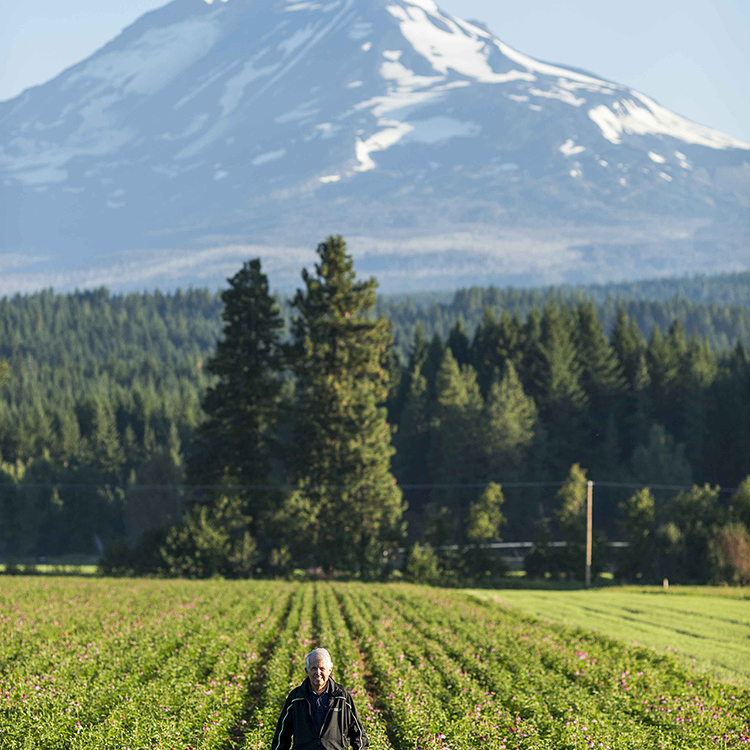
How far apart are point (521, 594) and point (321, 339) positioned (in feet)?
78.2

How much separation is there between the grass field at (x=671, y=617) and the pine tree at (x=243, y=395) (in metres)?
20.9

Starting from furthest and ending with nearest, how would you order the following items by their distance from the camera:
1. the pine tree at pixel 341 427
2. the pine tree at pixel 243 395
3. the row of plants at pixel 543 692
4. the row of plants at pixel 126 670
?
1. the pine tree at pixel 341 427
2. the pine tree at pixel 243 395
3. the row of plants at pixel 543 692
4. the row of plants at pixel 126 670

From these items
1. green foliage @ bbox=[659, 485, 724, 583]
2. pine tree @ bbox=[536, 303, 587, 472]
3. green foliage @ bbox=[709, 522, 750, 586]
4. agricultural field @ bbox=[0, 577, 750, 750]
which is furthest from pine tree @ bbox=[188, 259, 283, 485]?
pine tree @ bbox=[536, 303, 587, 472]

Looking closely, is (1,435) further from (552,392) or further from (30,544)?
(552,392)

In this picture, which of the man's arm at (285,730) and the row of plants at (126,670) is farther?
the row of plants at (126,670)

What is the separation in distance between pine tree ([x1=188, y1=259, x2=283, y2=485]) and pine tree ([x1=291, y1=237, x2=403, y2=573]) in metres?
2.26

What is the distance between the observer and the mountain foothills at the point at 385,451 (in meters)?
69.0

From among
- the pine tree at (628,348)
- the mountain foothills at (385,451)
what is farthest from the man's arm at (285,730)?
the pine tree at (628,348)

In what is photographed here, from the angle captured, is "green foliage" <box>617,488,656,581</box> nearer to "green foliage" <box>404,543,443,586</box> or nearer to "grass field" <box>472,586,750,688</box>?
"grass field" <box>472,586,750,688</box>

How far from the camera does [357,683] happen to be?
21.8m

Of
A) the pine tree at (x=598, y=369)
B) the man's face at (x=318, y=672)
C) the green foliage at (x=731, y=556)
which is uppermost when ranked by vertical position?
the pine tree at (x=598, y=369)

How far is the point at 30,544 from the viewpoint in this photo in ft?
408

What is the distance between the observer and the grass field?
29500mm

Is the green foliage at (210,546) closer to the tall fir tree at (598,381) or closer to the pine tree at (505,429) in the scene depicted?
the pine tree at (505,429)
